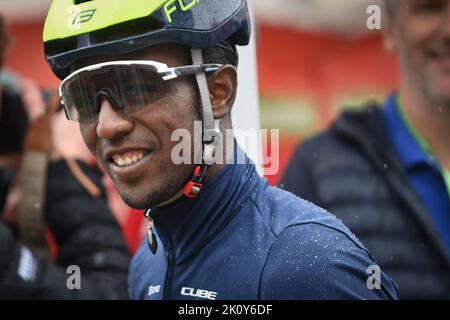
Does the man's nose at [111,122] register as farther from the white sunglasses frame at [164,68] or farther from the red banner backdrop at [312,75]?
the red banner backdrop at [312,75]

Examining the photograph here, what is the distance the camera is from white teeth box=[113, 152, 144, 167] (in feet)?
6.25

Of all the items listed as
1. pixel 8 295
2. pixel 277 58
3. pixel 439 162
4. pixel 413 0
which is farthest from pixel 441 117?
pixel 277 58

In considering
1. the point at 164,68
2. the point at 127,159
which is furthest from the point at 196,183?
the point at 164,68

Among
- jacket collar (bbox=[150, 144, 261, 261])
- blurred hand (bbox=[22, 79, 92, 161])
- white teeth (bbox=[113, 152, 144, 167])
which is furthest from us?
blurred hand (bbox=[22, 79, 92, 161])

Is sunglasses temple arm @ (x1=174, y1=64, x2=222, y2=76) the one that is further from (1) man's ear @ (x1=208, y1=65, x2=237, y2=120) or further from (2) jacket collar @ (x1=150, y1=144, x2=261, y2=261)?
(2) jacket collar @ (x1=150, y1=144, x2=261, y2=261)

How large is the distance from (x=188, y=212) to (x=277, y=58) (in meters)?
4.11

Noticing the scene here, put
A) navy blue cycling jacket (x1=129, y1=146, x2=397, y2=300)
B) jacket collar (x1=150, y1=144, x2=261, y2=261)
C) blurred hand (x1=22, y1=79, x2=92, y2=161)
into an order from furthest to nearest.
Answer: blurred hand (x1=22, y1=79, x2=92, y2=161)
jacket collar (x1=150, y1=144, x2=261, y2=261)
navy blue cycling jacket (x1=129, y1=146, x2=397, y2=300)

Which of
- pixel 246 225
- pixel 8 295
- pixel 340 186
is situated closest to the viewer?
pixel 246 225

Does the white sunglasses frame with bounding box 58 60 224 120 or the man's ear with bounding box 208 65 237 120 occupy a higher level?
the white sunglasses frame with bounding box 58 60 224 120

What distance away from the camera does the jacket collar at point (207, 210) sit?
201 cm

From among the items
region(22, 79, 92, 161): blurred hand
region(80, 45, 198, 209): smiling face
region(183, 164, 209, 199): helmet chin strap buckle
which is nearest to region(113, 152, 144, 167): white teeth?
region(80, 45, 198, 209): smiling face

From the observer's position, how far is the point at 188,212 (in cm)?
202

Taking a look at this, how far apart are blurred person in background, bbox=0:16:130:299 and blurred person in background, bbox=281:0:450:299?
0.65 metres
